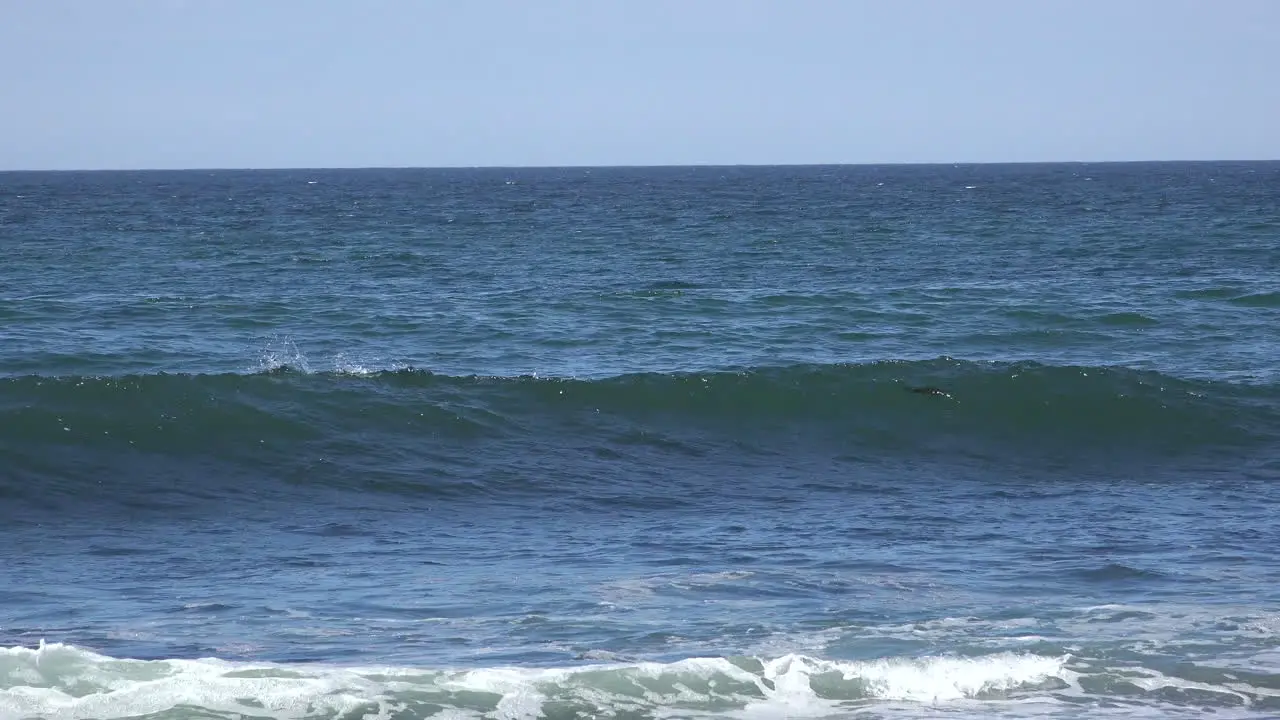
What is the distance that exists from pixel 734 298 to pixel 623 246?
15.7m

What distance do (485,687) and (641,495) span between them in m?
6.32

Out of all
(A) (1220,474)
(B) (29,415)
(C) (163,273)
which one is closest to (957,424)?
(A) (1220,474)

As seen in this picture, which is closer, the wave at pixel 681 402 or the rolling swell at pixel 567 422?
the rolling swell at pixel 567 422

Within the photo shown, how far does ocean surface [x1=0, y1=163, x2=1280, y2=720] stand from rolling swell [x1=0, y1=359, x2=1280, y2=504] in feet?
0.24

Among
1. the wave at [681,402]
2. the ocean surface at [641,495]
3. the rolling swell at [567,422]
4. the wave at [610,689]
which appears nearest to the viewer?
the wave at [610,689]

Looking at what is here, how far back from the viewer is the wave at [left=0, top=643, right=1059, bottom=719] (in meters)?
8.45

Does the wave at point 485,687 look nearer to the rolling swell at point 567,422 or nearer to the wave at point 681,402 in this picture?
the rolling swell at point 567,422

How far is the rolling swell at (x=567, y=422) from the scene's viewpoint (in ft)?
53.0

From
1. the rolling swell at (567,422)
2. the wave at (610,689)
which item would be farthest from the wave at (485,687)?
the rolling swell at (567,422)

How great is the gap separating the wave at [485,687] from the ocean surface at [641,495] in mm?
25

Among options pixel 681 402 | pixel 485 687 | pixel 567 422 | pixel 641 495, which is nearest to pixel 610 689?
pixel 485 687

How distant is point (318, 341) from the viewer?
2581 cm

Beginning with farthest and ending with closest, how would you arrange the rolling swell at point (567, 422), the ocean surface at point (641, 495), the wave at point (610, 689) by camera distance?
1. the rolling swell at point (567, 422)
2. the ocean surface at point (641, 495)
3. the wave at point (610, 689)

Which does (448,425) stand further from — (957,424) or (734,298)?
(734,298)
